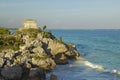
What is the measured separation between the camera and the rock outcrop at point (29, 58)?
33.9 m

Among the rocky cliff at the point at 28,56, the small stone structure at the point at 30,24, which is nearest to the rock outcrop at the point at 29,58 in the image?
the rocky cliff at the point at 28,56

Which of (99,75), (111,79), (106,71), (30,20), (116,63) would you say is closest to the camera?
(111,79)

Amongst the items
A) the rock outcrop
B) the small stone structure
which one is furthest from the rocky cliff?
the small stone structure

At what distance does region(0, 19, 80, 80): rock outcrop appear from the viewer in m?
33.9

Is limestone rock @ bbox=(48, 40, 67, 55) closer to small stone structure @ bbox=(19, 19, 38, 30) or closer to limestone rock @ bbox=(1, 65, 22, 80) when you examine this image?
limestone rock @ bbox=(1, 65, 22, 80)

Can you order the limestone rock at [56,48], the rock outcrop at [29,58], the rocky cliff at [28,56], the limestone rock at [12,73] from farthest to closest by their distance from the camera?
the limestone rock at [56,48] → the rocky cliff at [28,56] → the rock outcrop at [29,58] → the limestone rock at [12,73]

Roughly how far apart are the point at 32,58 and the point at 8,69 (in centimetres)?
766

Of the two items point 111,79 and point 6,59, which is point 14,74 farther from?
point 111,79

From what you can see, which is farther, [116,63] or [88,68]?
[116,63]

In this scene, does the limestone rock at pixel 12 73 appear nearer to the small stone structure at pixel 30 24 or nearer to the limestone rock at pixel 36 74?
the limestone rock at pixel 36 74

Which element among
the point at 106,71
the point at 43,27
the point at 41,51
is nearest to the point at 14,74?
the point at 41,51

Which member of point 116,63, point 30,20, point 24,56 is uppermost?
point 30,20

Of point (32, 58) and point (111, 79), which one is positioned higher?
point (32, 58)

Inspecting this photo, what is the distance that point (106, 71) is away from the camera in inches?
1738
